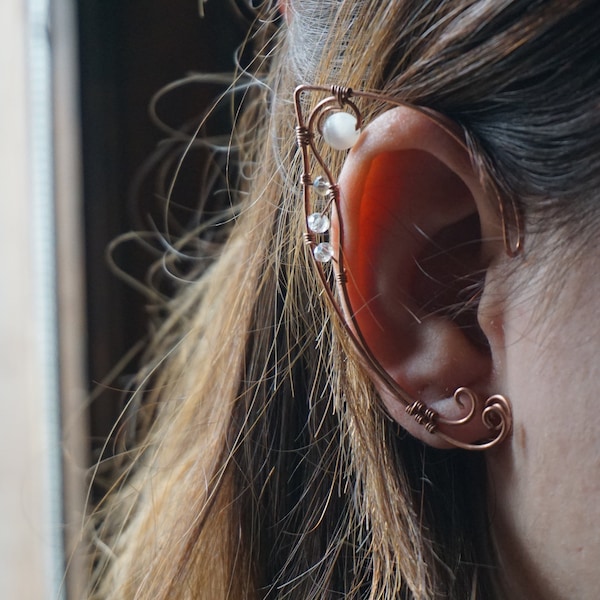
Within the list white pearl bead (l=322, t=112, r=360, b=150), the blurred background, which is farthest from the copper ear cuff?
the blurred background

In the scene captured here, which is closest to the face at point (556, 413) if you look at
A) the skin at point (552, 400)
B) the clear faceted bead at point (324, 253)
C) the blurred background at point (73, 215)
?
the skin at point (552, 400)

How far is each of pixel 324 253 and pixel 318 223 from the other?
0.02 m

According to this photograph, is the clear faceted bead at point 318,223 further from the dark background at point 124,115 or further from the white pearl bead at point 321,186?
the dark background at point 124,115

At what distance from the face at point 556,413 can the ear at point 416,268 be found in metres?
0.02

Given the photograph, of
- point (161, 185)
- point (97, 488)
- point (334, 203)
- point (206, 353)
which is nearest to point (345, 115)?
point (334, 203)

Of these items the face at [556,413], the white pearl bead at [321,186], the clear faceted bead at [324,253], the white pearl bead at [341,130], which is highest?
the white pearl bead at [341,130]

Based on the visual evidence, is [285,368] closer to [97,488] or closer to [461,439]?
[461,439]

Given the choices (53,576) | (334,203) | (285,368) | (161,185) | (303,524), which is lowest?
A: (53,576)

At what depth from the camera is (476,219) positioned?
47 cm

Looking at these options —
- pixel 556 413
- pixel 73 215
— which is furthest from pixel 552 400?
pixel 73 215

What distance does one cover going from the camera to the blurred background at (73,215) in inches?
38.0

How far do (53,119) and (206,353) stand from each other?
0.44m

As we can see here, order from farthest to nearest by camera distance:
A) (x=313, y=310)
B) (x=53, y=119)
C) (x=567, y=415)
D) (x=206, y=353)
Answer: (x=53, y=119) < (x=206, y=353) < (x=313, y=310) < (x=567, y=415)

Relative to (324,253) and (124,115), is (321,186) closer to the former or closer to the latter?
(324,253)
